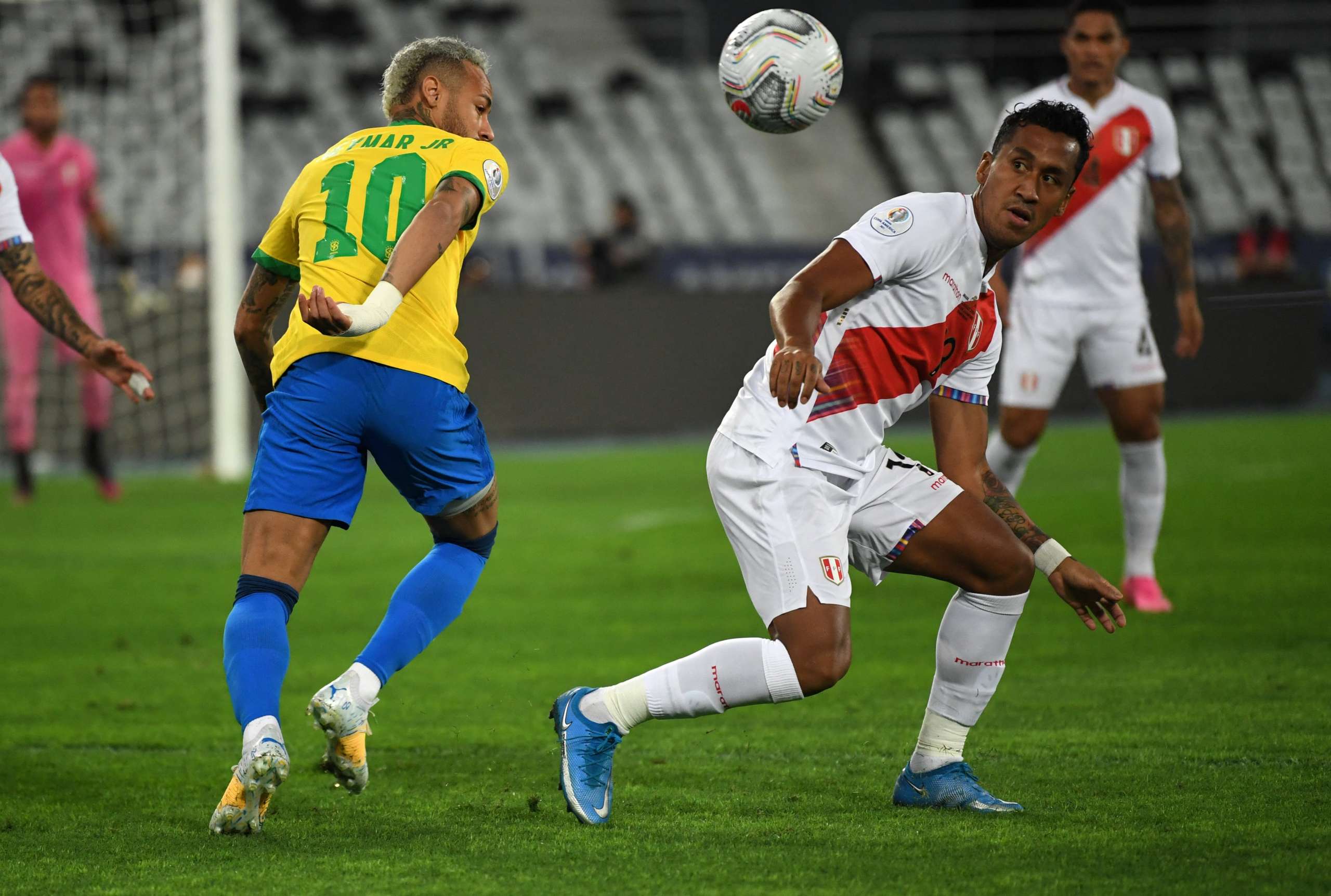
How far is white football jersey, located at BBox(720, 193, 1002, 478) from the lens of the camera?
378 centimetres

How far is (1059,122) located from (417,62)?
155 cm

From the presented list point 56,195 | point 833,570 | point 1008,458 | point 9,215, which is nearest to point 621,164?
point 56,195

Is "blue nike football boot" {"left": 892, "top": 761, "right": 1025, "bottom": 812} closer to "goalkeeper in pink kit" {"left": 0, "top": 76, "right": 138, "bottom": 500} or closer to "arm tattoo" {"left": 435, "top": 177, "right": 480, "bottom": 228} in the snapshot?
"arm tattoo" {"left": 435, "top": 177, "right": 480, "bottom": 228}

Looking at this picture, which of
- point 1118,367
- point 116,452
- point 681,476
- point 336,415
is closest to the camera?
point 336,415

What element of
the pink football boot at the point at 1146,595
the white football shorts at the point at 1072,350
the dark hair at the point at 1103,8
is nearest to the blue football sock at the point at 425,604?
the white football shorts at the point at 1072,350

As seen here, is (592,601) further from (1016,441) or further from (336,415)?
(336,415)

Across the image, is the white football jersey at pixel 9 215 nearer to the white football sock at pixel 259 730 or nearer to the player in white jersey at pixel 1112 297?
the white football sock at pixel 259 730

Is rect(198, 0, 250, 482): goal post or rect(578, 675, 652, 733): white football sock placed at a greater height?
rect(198, 0, 250, 482): goal post

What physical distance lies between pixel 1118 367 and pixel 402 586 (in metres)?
3.85

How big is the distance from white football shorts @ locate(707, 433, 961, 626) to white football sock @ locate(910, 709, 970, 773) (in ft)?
1.28

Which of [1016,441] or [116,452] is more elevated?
[1016,441]

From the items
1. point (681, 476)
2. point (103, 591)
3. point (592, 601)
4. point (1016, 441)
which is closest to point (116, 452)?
point (681, 476)

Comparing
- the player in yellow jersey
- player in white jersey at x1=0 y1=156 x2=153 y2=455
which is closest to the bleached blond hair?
the player in yellow jersey

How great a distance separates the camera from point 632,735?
16.1 feet
